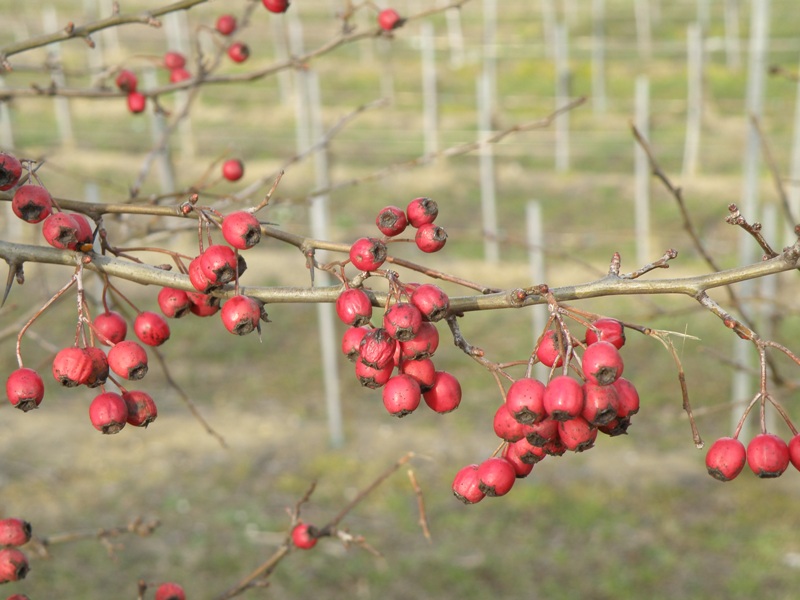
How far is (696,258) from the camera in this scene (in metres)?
10.4

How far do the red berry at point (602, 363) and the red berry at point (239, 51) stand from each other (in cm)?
215

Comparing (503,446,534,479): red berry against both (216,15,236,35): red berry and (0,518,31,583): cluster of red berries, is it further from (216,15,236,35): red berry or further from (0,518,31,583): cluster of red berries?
(216,15,236,35): red berry

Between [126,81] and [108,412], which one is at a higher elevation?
[126,81]

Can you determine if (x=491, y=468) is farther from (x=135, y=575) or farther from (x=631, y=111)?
(x=631, y=111)

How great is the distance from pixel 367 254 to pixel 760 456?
64cm

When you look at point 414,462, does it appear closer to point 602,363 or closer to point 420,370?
point 420,370

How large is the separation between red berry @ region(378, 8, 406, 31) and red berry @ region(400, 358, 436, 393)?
157 centimetres

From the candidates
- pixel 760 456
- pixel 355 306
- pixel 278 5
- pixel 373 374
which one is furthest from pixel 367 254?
pixel 278 5

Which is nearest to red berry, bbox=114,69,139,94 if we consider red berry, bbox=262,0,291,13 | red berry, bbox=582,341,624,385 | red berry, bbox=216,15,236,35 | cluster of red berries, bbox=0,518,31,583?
red berry, bbox=216,15,236,35

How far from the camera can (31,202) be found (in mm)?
1375

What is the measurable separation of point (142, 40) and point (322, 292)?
68.1ft

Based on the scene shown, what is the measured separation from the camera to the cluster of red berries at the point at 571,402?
124 cm

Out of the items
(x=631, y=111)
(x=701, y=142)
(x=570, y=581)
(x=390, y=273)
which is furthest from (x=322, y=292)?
(x=631, y=111)

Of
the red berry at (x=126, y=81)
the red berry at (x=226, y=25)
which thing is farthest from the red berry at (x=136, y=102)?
the red berry at (x=226, y=25)
